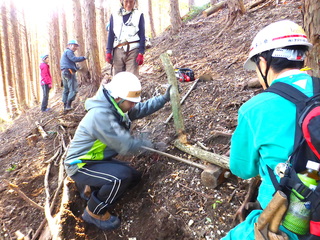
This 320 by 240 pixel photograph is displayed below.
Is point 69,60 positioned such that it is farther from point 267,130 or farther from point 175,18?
point 267,130

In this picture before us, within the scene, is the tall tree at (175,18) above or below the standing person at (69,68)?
above

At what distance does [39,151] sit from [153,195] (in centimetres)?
371

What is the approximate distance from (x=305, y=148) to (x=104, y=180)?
8.49ft

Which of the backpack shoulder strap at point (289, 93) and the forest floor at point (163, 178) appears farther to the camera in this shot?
the forest floor at point (163, 178)

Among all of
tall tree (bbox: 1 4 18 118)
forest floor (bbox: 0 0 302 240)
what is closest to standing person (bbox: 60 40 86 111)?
forest floor (bbox: 0 0 302 240)

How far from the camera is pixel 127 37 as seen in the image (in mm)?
5039

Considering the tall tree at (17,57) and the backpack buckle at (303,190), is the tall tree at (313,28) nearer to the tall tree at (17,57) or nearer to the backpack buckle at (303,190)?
the backpack buckle at (303,190)

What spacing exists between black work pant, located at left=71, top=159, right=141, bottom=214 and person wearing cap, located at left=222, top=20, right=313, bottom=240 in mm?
1838

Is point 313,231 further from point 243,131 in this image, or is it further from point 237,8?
point 237,8

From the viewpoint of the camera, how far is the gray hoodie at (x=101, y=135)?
3.07 m

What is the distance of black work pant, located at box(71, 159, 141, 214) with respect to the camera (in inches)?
127

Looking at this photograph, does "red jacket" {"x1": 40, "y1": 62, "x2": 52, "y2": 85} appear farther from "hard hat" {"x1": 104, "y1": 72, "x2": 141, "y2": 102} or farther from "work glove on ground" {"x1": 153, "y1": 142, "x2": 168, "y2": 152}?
"work glove on ground" {"x1": 153, "y1": 142, "x2": 168, "y2": 152}

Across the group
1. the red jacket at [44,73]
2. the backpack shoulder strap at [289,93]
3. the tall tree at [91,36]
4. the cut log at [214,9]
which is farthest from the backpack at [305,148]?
the cut log at [214,9]

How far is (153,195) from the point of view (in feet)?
11.1
